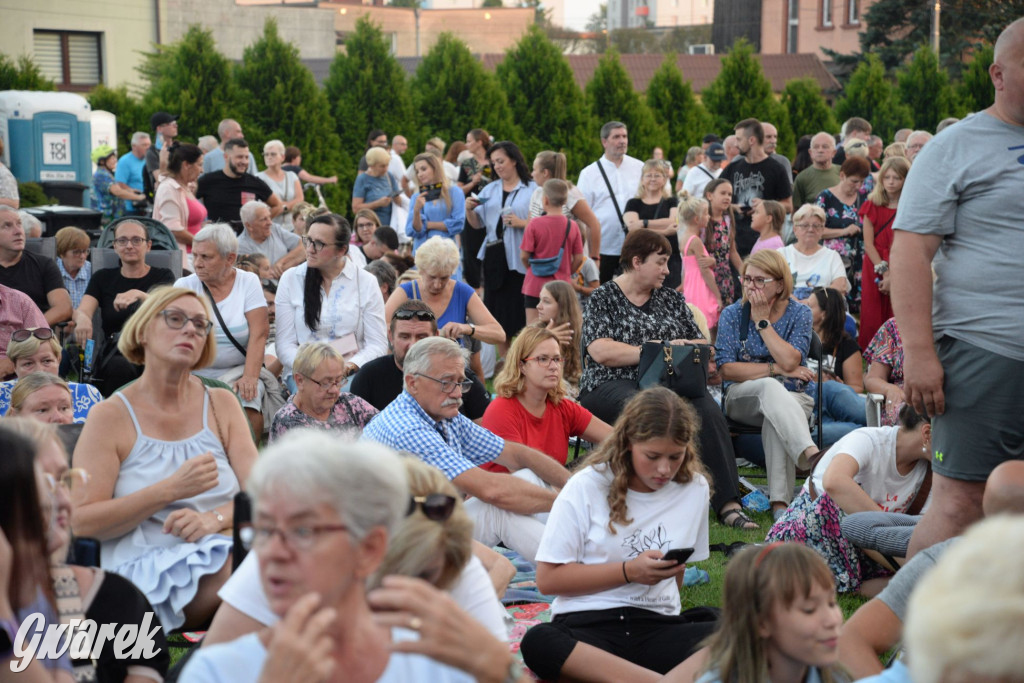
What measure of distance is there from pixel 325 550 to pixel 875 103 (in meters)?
21.7

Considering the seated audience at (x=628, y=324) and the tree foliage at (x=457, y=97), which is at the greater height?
the tree foliage at (x=457, y=97)

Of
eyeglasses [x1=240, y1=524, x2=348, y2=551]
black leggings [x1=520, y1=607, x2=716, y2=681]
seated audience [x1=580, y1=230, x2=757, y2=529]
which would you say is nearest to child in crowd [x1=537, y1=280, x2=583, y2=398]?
seated audience [x1=580, y1=230, x2=757, y2=529]

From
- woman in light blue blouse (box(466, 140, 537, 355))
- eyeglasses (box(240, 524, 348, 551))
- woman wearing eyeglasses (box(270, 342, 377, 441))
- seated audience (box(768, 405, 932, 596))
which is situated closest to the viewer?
eyeglasses (box(240, 524, 348, 551))

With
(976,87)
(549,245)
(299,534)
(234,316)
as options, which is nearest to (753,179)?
(549,245)

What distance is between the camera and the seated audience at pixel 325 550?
204 cm

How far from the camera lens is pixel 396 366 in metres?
6.30

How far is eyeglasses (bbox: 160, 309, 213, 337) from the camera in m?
4.20

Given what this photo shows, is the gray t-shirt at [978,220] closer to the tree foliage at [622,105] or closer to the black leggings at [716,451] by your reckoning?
the black leggings at [716,451]

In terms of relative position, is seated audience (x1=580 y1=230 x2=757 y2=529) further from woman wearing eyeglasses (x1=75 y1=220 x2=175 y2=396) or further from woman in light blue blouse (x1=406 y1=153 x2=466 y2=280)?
woman in light blue blouse (x1=406 y1=153 x2=466 y2=280)

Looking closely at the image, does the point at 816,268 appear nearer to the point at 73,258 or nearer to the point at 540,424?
the point at 540,424

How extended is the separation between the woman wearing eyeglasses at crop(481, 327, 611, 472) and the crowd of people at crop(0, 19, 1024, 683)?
0.06ft

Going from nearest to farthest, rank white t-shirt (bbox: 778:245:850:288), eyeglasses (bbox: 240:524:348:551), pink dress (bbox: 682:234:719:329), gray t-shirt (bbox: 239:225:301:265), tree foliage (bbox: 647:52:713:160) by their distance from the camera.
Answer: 1. eyeglasses (bbox: 240:524:348:551)
2. white t-shirt (bbox: 778:245:850:288)
3. pink dress (bbox: 682:234:719:329)
4. gray t-shirt (bbox: 239:225:301:265)
5. tree foliage (bbox: 647:52:713:160)

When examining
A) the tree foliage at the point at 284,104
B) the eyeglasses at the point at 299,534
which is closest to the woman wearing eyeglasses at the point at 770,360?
the eyeglasses at the point at 299,534

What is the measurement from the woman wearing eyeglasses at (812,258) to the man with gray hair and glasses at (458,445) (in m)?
4.65
